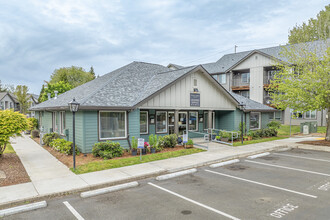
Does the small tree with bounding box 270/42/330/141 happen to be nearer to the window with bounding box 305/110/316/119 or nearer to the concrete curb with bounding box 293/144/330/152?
the concrete curb with bounding box 293/144/330/152

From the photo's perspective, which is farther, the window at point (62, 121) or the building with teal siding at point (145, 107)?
the window at point (62, 121)

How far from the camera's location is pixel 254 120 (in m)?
21.2

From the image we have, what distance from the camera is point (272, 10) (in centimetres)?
1911

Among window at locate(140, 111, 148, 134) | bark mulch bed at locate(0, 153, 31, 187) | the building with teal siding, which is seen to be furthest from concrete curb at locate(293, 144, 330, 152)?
bark mulch bed at locate(0, 153, 31, 187)

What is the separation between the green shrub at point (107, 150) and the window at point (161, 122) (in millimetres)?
4940

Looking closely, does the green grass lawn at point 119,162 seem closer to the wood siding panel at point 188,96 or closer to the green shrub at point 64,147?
the green shrub at point 64,147

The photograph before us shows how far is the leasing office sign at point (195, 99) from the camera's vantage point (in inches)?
607

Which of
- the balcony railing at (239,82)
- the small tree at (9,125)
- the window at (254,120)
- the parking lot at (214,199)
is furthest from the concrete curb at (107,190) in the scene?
the balcony railing at (239,82)

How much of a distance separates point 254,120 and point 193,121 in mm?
6928

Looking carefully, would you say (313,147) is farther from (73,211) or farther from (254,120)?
(73,211)

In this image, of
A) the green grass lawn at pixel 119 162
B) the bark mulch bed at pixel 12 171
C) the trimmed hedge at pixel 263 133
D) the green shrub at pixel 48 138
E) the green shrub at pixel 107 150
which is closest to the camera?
the bark mulch bed at pixel 12 171

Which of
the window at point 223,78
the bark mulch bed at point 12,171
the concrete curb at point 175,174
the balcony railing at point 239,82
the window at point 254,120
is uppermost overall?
the window at point 223,78

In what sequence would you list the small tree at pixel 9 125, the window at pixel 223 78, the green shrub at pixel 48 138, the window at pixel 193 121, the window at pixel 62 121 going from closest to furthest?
the small tree at pixel 9 125, the green shrub at pixel 48 138, the window at pixel 62 121, the window at pixel 193 121, the window at pixel 223 78

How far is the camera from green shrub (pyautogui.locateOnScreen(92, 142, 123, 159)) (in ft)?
35.9
